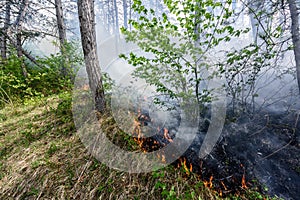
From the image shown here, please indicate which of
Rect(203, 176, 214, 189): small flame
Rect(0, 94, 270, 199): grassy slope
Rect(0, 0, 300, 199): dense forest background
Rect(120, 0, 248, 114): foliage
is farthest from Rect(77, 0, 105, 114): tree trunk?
Rect(203, 176, 214, 189): small flame

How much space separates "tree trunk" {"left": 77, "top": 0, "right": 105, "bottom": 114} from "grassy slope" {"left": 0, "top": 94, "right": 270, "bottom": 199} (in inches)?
30.6

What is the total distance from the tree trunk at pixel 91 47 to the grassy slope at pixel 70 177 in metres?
0.78

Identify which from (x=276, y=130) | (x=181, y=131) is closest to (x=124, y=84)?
(x=181, y=131)

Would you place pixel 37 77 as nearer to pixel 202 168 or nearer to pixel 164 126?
pixel 164 126

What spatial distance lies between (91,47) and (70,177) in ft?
6.62

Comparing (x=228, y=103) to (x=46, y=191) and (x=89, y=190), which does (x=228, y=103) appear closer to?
(x=89, y=190)

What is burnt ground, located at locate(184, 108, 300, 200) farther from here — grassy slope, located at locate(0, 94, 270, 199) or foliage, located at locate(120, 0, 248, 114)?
foliage, located at locate(120, 0, 248, 114)

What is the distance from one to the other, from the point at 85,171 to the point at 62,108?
166 centimetres

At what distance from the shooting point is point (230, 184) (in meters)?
2.23

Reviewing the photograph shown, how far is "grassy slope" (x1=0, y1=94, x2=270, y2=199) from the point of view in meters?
1.90

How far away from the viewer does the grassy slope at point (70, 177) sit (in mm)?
1896

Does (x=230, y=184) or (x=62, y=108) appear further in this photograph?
(x=62, y=108)

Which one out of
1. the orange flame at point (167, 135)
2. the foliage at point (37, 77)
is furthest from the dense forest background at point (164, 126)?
the foliage at point (37, 77)

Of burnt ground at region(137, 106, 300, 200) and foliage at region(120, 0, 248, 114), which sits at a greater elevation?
foliage at region(120, 0, 248, 114)
